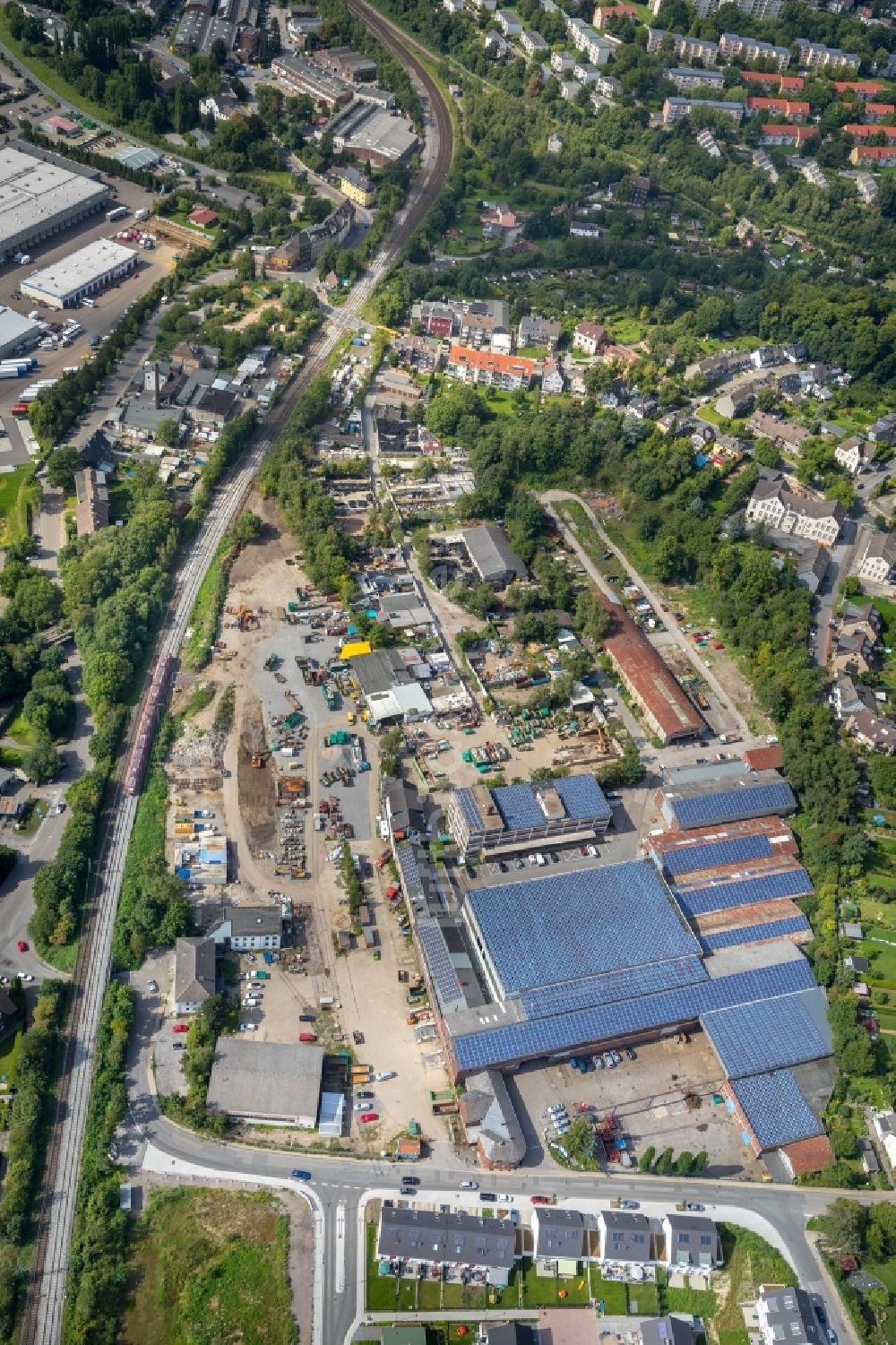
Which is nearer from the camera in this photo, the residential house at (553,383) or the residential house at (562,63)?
the residential house at (553,383)

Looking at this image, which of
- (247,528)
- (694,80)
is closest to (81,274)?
(247,528)

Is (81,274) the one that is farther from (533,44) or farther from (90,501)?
(533,44)

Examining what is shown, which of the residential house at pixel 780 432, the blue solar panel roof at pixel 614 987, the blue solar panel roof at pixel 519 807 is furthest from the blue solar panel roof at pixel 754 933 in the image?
the residential house at pixel 780 432

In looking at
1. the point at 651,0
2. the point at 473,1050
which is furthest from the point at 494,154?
the point at 473,1050

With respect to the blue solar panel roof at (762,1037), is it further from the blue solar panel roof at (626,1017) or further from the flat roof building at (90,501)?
the flat roof building at (90,501)

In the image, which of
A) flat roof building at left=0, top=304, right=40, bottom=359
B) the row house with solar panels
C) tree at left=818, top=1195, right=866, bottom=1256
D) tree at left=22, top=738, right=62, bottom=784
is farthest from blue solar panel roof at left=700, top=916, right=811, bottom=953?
flat roof building at left=0, top=304, right=40, bottom=359

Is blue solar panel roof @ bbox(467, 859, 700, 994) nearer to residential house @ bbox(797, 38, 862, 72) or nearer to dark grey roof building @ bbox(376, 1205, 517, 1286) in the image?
dark grey roof building @ bbox(376, 1205, 517, 1286)

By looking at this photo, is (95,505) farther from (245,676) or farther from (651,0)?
(651,0)
